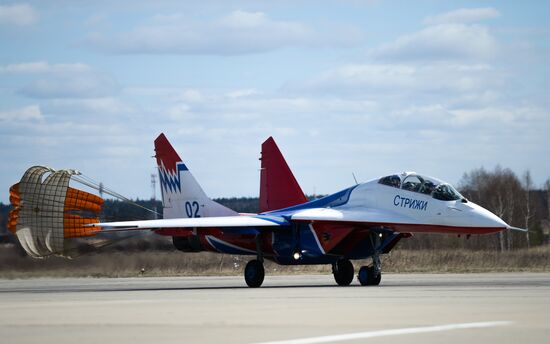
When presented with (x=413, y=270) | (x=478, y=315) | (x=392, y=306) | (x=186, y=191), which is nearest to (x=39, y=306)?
(x=392, y=306)

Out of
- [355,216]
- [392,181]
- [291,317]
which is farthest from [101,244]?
[291,317]

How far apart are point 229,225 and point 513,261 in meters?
13.1

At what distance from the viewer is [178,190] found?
106ft

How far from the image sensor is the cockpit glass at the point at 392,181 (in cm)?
2644

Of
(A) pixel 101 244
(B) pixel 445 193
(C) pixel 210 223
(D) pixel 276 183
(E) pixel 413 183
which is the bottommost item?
(A) pixel 101 244

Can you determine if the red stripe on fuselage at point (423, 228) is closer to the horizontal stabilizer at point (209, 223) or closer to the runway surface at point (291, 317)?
the horizontal stabilizer at point (209, 223)

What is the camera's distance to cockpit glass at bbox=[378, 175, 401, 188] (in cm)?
2644

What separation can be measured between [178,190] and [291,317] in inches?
693

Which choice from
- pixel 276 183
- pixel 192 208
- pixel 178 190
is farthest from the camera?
pixel 276 183

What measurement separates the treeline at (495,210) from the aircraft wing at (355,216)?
10.7 meters

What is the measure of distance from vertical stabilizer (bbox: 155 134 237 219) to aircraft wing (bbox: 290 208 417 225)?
492cm

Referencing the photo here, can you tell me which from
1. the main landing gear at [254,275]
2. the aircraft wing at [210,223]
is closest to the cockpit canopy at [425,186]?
the aircraft wing at [210,223]

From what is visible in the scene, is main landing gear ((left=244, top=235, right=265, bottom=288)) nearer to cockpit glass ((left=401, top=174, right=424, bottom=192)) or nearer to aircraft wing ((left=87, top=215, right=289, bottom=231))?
aircraft wing ((left=87, top=215, right=289, bottom=231))

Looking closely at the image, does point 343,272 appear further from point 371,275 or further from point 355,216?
point 355,216
